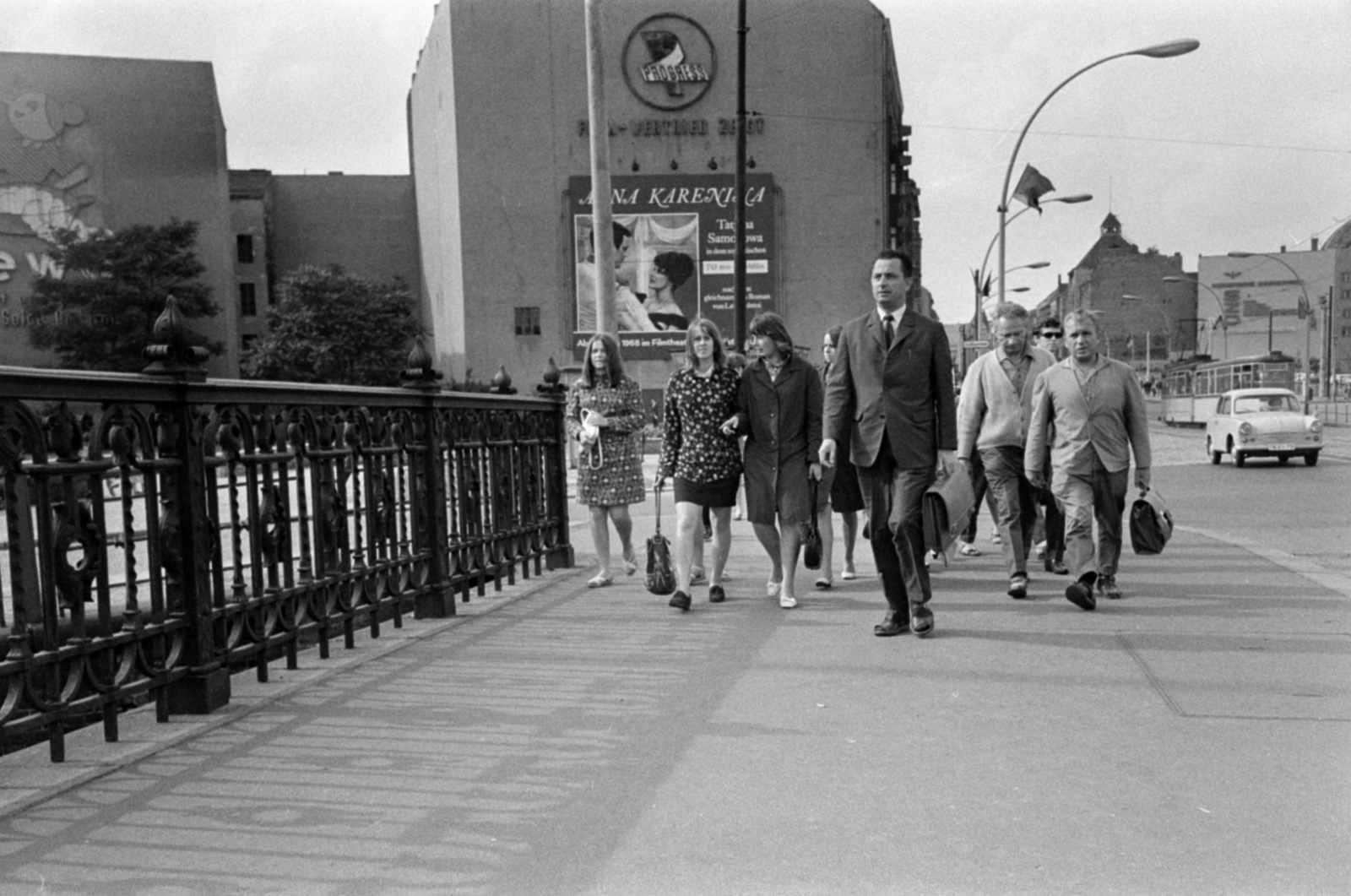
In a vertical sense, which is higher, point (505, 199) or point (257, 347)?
point (505, 199)

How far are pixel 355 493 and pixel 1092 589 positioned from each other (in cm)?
436

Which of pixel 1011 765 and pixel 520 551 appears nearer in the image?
pixel 1011 765

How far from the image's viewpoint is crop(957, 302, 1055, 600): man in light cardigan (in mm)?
8305

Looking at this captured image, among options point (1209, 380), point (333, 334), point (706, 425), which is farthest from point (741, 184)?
point (333, 334)

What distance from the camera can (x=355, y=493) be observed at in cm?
639

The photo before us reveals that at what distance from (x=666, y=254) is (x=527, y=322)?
24.3 ft

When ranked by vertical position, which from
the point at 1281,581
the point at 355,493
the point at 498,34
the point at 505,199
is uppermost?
the point at 498,34

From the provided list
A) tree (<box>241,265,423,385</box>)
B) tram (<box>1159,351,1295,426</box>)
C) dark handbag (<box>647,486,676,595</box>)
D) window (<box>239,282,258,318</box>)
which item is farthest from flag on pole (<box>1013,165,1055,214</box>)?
window (<box>239,282,258,318</box>)

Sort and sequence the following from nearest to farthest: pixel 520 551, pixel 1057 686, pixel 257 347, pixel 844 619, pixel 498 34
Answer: pixel 1057 686 < pixel 844 619 < pixel 520 551 < pixel 498 34 < pixel 257 347

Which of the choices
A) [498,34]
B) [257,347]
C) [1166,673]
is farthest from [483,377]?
[1166,673]

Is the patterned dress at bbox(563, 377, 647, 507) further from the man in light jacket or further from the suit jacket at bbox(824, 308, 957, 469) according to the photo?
the man in light jacket

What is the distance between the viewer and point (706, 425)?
27.2 ft

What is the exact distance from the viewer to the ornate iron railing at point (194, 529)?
4.09 m

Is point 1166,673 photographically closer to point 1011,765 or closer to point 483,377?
point 1011,765
